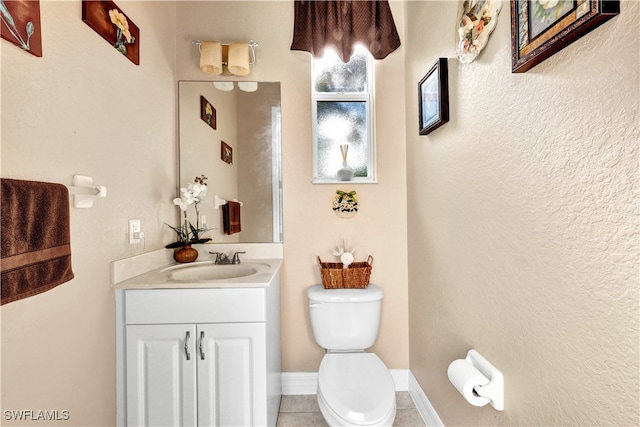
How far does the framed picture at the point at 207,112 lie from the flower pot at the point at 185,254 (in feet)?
2.67

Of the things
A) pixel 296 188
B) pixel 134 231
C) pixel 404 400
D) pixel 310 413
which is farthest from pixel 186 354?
pixel 404 400

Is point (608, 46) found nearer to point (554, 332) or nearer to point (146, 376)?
point (554, 332)

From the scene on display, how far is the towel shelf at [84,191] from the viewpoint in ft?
3.56

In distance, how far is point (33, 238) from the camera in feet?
2.85

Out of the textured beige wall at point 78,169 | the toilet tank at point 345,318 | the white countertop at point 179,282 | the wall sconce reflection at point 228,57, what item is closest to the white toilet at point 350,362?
the toilet tank at point 345,318

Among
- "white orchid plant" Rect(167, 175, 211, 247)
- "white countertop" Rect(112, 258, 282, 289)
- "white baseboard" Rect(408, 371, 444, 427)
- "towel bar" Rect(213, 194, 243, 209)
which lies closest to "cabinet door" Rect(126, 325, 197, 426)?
"white countertop" Rect(112, 258, 282, 289)

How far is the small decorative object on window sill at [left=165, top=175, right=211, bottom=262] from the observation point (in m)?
1.79

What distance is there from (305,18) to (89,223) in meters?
1.65

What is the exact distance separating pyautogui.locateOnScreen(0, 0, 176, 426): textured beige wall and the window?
1015 millimetres

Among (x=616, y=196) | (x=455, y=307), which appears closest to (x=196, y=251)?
(x=455, y=307)

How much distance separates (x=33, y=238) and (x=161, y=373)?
0.77 meters

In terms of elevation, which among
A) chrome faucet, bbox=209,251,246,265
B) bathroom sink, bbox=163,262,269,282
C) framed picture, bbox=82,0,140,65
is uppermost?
framed picture, bbox=82,0,140,65

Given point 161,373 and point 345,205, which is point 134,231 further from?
point 345,205

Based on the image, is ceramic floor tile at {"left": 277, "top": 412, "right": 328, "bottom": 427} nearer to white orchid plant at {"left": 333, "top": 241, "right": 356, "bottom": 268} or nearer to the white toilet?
the white toilet
